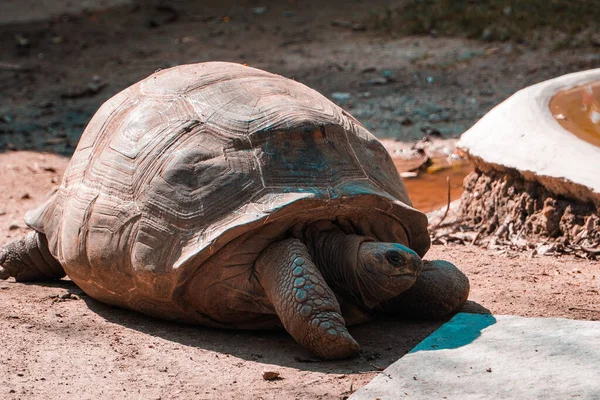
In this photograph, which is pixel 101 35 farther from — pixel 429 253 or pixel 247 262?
pixel 247 262

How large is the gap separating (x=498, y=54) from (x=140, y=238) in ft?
22.1

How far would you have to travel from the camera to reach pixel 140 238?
348cm

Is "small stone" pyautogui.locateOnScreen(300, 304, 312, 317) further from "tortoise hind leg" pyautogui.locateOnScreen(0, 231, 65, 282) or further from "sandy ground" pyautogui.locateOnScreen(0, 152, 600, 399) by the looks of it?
"tortoise hind leg" pyautogui.locateOnScreen(0, 231, 65, 282)

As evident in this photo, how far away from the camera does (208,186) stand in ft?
11.2

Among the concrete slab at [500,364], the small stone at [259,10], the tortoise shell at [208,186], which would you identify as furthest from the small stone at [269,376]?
the small stone at [259,10]

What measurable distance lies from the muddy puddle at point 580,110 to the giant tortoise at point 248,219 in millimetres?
1466

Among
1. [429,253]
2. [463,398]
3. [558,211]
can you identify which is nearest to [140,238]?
[463,398]

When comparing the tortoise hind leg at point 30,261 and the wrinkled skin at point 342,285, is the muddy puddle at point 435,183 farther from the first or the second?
the tortoise hind leg at point 30,261

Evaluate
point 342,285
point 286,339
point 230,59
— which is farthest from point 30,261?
point 230,59

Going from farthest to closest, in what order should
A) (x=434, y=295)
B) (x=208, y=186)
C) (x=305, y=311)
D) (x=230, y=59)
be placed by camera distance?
(x=230, y=59) < (x=434, y=295) < (x=208, y=186) < (x=305, y=311)

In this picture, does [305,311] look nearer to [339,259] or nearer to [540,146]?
[339,259]

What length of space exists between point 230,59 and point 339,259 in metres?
6.63

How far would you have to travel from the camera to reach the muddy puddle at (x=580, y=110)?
4.86 meters

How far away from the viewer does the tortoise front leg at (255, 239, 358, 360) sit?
10.4ft
